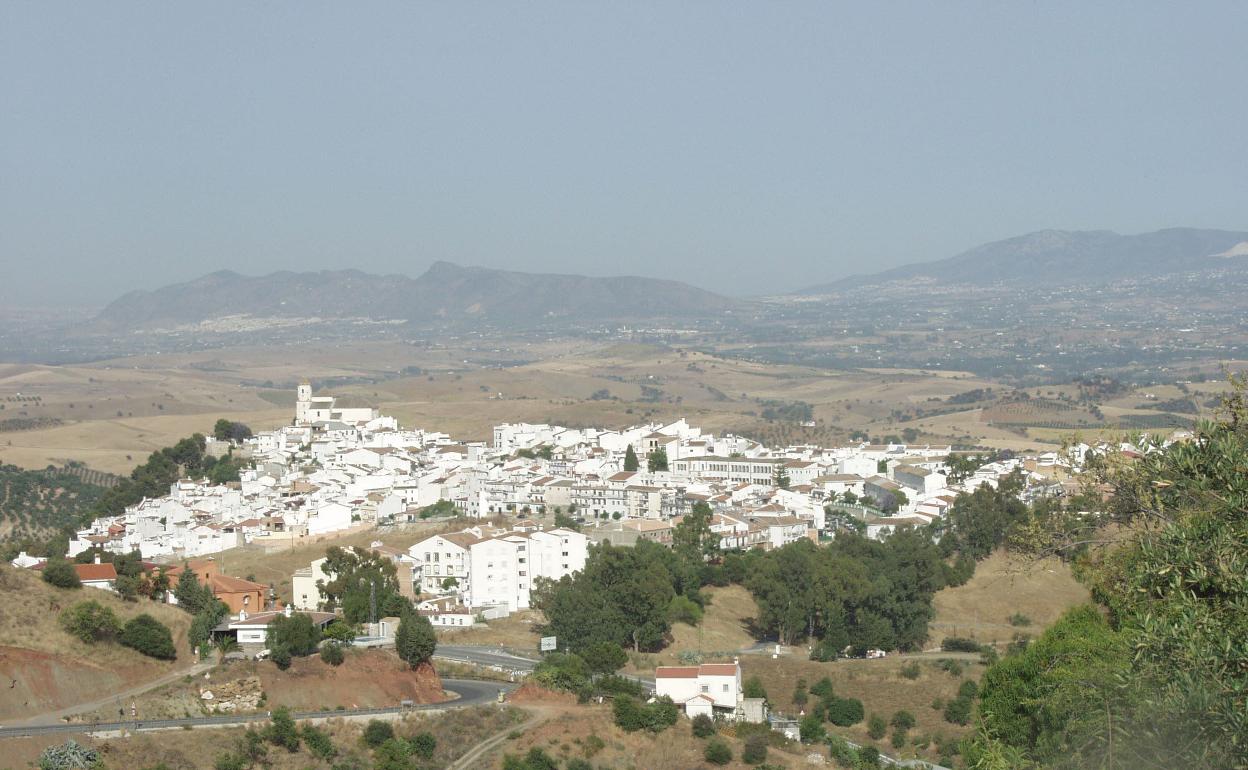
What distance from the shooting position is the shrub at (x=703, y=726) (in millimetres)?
27703

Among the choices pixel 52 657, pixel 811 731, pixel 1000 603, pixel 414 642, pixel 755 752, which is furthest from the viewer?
pixel 1000 603

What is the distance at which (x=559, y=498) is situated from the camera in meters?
50.3

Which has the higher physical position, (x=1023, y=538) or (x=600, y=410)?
(x=1023, y=538)

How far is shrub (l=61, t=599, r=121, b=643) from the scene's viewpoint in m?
26.0

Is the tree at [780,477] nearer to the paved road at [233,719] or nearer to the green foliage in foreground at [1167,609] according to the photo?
the paved road at [233,719]

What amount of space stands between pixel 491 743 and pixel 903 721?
31.0ft

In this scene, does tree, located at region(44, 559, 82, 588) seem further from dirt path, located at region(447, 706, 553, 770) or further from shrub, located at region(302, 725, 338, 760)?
dirt path, located at region(447, 706, 553, 770)

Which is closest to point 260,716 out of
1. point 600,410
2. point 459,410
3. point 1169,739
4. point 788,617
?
point 788,617

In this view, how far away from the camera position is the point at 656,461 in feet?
186

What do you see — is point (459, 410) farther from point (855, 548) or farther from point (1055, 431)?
point (855, 548)

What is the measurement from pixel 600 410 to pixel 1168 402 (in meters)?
39.4

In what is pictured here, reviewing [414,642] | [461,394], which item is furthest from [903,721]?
[461,394]

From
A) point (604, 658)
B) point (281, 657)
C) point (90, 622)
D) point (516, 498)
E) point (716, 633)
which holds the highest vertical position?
point (90, 622)

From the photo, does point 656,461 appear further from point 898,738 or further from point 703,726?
point 703,726
